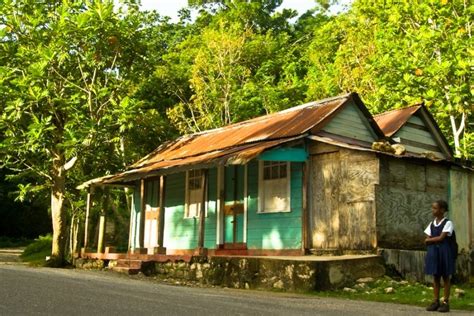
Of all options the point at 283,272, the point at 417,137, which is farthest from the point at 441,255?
the point at 417,137

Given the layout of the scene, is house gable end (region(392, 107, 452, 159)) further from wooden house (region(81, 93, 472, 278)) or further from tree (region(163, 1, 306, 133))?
tree (region(163, 1, 306, 133))

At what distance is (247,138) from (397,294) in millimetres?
6288

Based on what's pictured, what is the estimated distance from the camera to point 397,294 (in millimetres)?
10094

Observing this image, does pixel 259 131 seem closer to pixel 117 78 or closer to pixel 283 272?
pixel 283 272

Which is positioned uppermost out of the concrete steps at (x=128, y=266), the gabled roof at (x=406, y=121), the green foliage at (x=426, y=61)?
the green foliage at (x=426, y=61)

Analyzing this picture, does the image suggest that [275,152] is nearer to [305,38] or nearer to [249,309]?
[249,309]

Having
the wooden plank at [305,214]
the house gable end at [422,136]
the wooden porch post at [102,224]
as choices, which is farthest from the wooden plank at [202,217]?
the house gable end at [422,136]

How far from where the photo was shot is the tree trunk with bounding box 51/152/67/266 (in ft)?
59.9

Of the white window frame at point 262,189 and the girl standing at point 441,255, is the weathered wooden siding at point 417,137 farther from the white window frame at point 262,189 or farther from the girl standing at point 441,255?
the girl standing at point 441,255

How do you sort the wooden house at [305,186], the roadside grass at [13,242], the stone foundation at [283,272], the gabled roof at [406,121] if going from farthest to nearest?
the roadside grass at [13,242], the gabled roof at [406,121], the wooden house at [305,186], the stone foundation at [283,272]

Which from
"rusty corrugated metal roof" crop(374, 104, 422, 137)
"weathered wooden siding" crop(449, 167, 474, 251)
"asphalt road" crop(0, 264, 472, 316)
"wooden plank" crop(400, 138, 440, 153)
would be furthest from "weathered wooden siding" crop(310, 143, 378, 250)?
"wooden plank" crop(400, 138, 440, 153)

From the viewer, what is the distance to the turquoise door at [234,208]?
14992mm

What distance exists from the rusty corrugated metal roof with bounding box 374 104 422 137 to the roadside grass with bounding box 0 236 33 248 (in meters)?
28.6

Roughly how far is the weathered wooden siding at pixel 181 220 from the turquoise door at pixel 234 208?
50 centimetres
